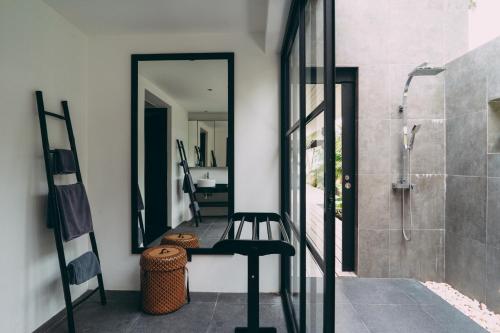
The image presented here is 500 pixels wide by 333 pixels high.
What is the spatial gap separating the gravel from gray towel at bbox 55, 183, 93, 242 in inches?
124

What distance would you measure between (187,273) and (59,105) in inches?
71.3

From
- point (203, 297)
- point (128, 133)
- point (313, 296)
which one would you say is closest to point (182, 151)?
point (128, 133)

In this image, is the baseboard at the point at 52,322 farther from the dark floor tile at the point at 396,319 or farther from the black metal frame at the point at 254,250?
the dark floor tile at the point at 396,319

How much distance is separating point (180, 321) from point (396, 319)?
1.69m

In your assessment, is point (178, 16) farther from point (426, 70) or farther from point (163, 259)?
point (426, 70)

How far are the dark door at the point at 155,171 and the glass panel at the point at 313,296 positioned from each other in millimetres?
1653

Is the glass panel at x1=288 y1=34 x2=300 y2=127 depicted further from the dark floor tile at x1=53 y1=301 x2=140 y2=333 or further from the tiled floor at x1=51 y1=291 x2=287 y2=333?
the dark floor tile at x1=53 y1=301 x2=140 y2=333

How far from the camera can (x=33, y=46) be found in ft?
6.23

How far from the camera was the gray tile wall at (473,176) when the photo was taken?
6.91ft

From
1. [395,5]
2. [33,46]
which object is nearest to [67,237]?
[33,46]

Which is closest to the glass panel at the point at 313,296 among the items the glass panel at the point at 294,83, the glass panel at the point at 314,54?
the glass panel at the point at 314,54

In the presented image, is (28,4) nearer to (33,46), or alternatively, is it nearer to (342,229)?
(33,46)

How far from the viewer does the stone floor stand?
6.44ft

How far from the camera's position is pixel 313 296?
4.50 feet
